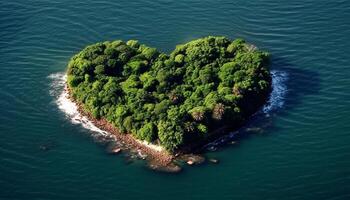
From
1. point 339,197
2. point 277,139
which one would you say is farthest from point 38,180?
point 339,197

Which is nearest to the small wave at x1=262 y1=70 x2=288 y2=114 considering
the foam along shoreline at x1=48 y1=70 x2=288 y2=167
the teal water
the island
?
the foam along shoreline at x1=48 y1=70 x2=288 y2=167

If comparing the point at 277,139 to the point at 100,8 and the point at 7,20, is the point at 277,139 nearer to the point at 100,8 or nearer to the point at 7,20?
the point at 100,8

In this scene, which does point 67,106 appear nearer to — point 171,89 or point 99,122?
point 99,122

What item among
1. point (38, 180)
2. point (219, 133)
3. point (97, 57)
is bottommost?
point (38, 180)

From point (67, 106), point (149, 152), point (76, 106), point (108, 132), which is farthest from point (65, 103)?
point (149, 152)

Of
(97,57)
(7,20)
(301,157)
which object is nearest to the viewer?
(301,157)

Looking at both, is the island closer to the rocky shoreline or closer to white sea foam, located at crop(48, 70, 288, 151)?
the rocky shoreline
